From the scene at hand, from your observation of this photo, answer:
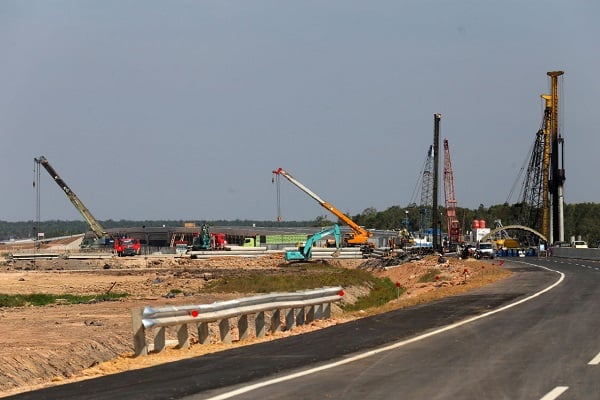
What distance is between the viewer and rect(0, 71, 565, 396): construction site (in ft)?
63.1

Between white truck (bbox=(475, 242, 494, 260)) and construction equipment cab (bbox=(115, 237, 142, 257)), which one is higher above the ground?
construction equipment cab (bbox=(115, 237, 142, 257))

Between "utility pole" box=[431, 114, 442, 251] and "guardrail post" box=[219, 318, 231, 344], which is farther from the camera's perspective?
"utility pole" box=[431, 114, 442, 251]

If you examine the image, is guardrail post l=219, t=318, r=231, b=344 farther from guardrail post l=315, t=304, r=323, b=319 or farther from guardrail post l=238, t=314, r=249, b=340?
guardrail post l=315, t=304, r=323, b=319

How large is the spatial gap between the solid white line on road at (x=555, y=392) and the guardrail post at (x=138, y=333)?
7658mm

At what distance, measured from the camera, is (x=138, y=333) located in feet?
56.9

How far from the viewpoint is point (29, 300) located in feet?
144

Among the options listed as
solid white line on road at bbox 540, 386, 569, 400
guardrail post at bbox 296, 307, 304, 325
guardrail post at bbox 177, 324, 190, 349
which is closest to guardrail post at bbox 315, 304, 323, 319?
guardrail post at bbox 296, 307, 304, 325

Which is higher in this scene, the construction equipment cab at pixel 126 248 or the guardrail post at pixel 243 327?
the construction equipment cab at pixel 126 248

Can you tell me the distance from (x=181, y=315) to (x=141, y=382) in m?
4.29

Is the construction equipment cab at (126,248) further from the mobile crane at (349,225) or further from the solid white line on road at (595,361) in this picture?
the solid white line on road at (595,361)

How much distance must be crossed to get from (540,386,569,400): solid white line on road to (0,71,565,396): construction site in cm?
713

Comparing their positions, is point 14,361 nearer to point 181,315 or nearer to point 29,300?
point 181,315

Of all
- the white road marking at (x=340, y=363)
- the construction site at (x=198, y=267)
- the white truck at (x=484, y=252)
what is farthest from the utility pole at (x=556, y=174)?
the white road marking at (x=340, y=363)

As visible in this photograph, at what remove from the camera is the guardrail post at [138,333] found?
A: 56.2 feet
